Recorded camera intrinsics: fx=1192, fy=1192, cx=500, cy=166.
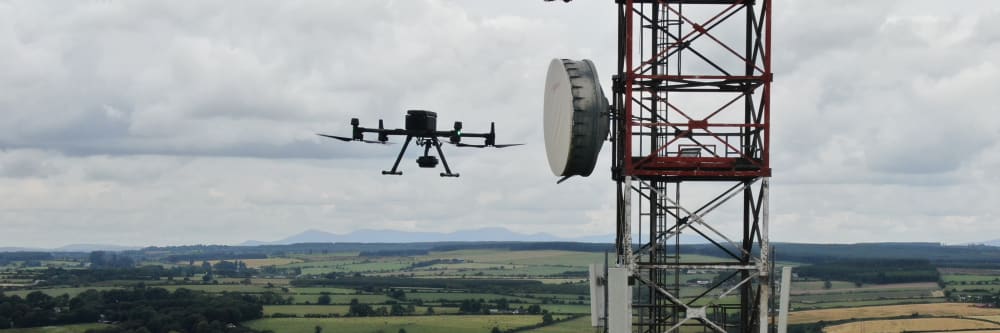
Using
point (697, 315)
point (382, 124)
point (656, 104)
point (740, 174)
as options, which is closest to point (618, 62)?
point (656, 104)

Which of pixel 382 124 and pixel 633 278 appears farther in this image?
pixel 382 124

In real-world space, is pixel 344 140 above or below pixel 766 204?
above

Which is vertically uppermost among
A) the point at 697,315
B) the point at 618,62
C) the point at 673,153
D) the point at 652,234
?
the point at 618,62

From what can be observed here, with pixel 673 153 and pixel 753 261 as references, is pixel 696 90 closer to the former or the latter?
pixel 673 153

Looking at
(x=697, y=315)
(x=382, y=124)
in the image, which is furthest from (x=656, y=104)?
(x=382, y=124)

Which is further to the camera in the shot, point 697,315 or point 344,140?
point 344,140

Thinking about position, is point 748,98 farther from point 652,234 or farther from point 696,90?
point 652,234
